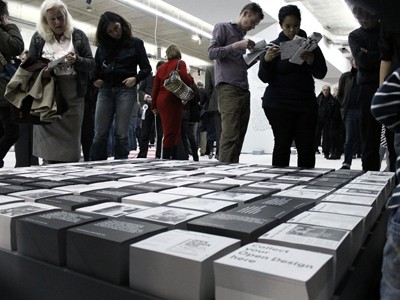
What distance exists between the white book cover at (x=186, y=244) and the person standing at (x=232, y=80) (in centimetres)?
166

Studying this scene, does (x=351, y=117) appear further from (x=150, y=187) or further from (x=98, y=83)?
(x=150, y=187)

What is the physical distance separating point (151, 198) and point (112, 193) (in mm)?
134

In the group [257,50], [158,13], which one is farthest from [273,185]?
[158,13]

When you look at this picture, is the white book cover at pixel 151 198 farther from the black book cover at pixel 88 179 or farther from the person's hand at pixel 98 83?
the person's hand at pixel 98 83

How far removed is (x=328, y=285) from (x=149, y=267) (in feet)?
0.81

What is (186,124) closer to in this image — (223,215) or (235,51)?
(235,51)

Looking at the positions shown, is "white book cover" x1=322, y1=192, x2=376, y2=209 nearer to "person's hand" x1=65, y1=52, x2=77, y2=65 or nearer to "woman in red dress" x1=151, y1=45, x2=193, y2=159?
"person's hand" x1=65, y1=52, x2=77, y2=65

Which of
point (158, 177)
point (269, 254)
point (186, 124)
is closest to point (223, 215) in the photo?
point (269, 254)

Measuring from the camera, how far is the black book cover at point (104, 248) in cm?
59

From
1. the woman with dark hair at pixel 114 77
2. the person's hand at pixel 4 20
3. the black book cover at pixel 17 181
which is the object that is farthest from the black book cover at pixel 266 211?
the person's hand at pixel 4 20

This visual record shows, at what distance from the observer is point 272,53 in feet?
6.38

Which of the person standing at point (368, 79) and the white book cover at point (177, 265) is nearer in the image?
the white book cover at point (177, 265)

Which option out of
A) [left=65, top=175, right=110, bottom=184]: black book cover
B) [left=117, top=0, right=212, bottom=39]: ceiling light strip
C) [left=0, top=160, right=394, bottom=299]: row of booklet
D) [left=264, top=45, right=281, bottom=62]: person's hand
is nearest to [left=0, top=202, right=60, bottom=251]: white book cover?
[left=0, top=160, right=394, bottom=299]: row of booklet

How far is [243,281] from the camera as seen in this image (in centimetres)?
49
